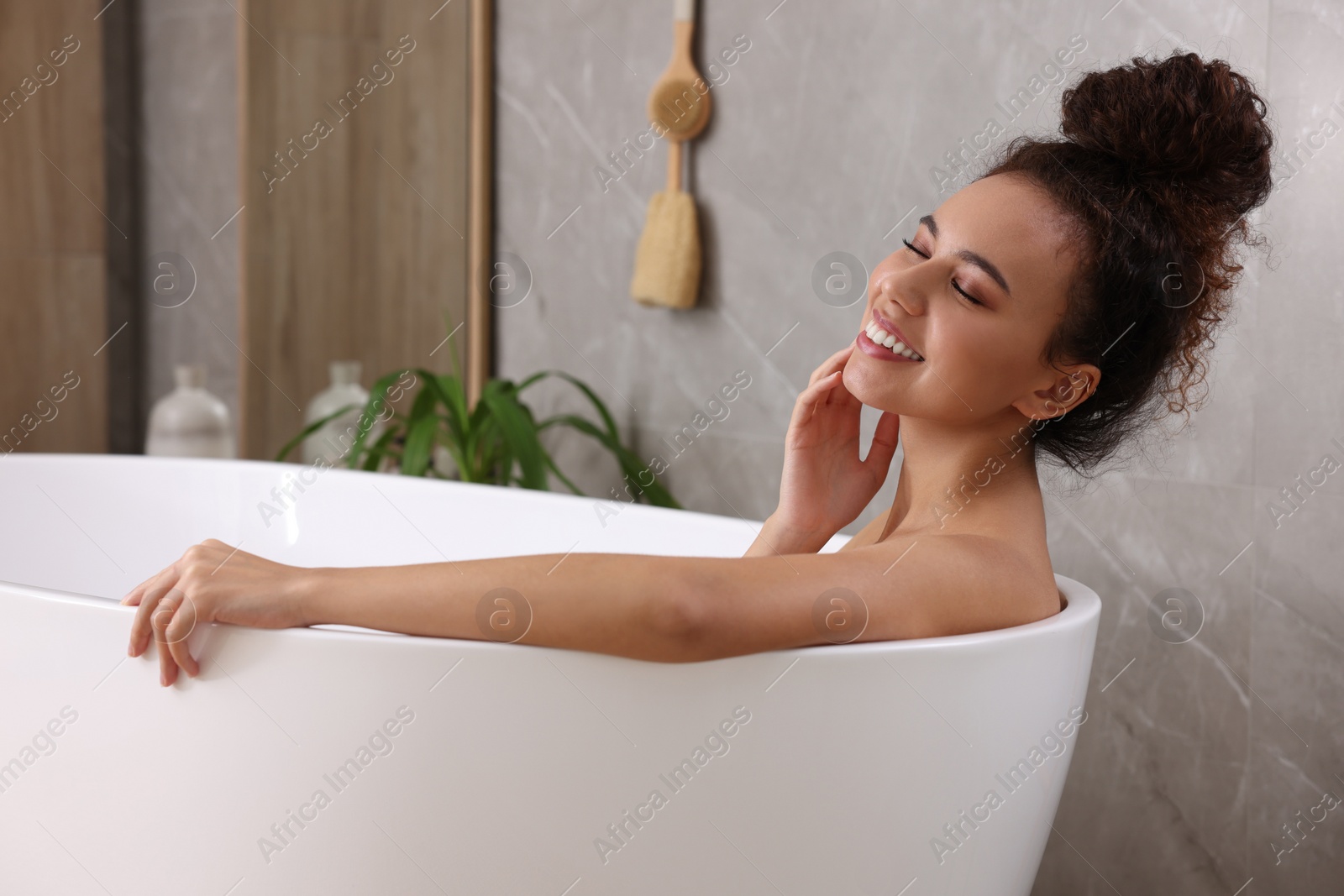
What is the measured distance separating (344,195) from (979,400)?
1.97 m

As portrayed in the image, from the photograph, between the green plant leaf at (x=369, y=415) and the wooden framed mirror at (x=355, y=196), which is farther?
the wooden framed mirror at (x=355, y=196)

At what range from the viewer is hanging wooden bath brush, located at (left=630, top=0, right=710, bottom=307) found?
201 centimetres

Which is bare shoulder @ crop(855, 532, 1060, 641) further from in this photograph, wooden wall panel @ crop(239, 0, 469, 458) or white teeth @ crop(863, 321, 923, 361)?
wooden wall panel @ crop(239, 0, 469, 458)

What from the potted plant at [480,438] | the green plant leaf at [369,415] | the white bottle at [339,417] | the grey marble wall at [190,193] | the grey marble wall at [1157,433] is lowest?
the grey marble wall at [1157,433]

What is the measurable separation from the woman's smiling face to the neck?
0.03 m

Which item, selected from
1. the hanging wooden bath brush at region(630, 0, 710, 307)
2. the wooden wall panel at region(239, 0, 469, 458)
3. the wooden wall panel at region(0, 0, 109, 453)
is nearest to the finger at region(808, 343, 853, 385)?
the hanging wooden bath brush at region(630, 0, 710, 307)

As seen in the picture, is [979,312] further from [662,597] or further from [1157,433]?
[1157,433]

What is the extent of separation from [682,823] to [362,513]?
102 cm

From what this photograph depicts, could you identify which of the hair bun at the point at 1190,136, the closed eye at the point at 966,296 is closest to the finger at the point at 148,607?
the closed eye at the point at 966,296

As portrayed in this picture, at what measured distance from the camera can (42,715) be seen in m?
0.92

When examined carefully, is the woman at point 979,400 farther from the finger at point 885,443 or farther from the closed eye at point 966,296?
the finger at point 885,443

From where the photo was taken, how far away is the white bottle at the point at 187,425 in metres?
2.29

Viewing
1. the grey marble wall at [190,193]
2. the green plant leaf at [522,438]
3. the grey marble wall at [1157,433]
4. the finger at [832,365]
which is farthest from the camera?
the grey marble wall at [190,193]

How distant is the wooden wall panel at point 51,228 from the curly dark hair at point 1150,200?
2.51m
